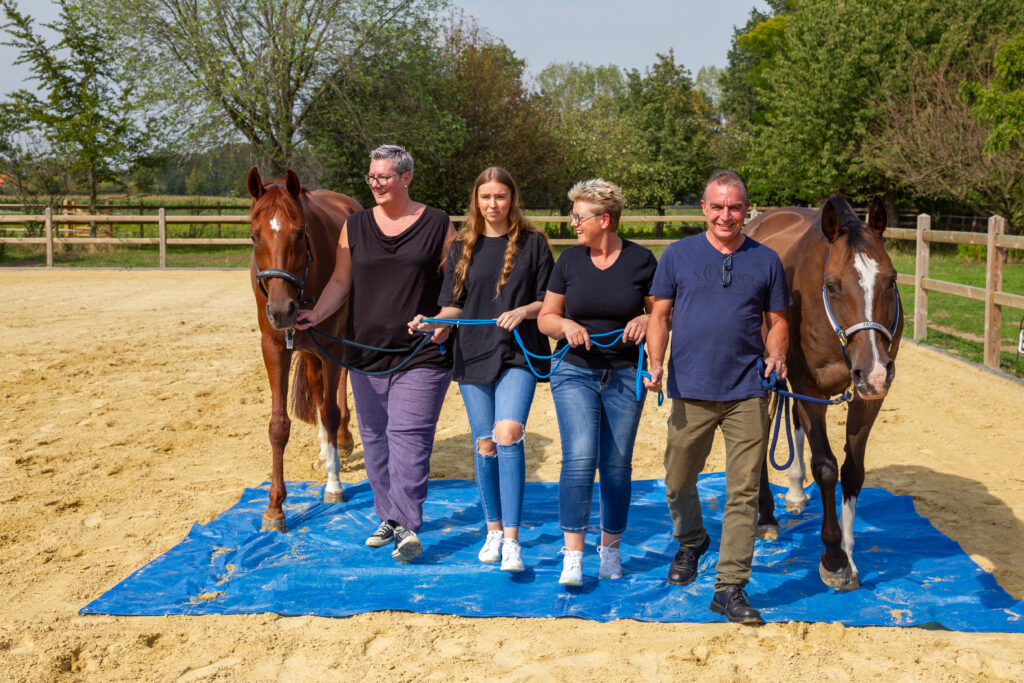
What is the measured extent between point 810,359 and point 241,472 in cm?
358

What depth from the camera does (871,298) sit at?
11.0 ft

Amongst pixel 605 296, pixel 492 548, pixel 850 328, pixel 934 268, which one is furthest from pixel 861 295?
pixel 934 268

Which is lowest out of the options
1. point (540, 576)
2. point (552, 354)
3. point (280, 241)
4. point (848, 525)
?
point (540, 576)

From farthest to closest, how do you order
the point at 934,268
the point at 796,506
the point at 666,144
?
the point at 666,144
the point at 934,268
the point at 796,506

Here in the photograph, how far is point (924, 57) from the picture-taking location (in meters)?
25.8

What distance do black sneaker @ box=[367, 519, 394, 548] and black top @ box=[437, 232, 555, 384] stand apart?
3.12 feet

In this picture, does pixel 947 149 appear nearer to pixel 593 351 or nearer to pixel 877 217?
pixel 877 217

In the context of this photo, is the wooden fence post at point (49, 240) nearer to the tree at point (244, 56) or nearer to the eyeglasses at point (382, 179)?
the tree at point (244, 56)

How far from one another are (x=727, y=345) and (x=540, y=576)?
136 centimetres

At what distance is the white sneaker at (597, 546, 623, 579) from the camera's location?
12.4ft

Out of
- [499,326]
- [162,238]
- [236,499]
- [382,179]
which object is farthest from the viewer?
[162,238]

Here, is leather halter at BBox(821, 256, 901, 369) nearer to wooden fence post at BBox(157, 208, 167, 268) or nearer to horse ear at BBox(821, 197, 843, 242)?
horse ear at BBox(821, 197, 843, 242)

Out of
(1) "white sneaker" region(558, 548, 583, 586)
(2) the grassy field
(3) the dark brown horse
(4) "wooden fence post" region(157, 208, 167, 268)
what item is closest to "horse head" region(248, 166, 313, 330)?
(3) the dark brown horse

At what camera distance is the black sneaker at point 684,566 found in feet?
12.2
